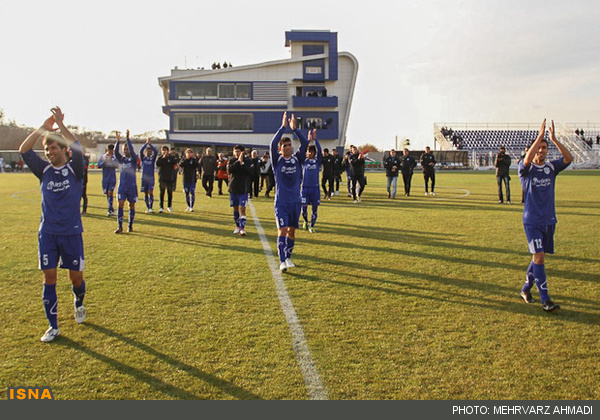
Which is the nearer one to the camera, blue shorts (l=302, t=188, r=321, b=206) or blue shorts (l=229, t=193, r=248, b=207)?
blue shorts (l=229, t=193, r=248, b=207)

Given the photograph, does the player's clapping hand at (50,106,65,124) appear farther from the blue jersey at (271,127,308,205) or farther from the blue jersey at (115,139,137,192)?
the blue jersey at (115,139,137,192)

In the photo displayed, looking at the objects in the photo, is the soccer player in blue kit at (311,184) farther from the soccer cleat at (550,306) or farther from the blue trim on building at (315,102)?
the blue trim on building at (315,102)

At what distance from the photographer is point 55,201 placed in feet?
16.6

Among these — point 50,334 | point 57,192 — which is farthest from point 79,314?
point 57,192

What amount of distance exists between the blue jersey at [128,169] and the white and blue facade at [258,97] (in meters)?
50.1

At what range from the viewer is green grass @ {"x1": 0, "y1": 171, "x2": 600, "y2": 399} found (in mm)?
3896

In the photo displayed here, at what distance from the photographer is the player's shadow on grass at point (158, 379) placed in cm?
372

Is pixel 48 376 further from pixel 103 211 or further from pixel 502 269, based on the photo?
pixel 103 211

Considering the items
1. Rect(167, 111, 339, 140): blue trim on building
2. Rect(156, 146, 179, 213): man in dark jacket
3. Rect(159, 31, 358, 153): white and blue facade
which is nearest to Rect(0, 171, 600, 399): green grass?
Rect(156, 146, 179, 213): man in dark jacket

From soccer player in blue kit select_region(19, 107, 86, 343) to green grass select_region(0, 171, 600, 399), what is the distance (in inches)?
24.0

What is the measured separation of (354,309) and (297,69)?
61766 millimetres

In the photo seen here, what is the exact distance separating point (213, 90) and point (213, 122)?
428 centimetres

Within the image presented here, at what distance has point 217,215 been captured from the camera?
1497 centimetres

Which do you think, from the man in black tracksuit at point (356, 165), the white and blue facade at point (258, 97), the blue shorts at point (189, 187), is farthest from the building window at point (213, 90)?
the blue shorts at point (189, 187)
